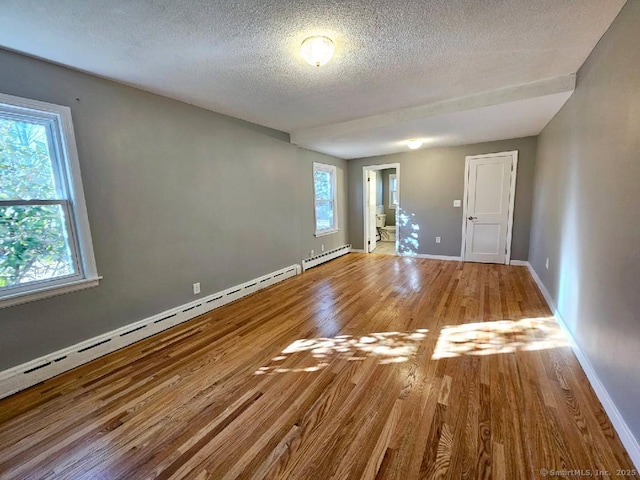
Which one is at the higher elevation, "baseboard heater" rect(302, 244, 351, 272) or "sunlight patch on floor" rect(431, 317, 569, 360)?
"baseboard heater" rect(302, 244, 351, 272)

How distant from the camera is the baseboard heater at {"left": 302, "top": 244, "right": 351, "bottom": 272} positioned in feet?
16.6

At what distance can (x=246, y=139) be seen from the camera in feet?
12.1

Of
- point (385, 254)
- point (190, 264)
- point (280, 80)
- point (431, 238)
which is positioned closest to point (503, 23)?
point (280, 80)

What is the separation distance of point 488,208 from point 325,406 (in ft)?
15.8

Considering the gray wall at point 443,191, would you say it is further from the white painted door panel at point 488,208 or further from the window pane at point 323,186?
the window pane at point 323,186

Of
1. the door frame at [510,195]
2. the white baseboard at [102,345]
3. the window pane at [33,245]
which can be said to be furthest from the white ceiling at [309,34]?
the white baseboard at [102,345]

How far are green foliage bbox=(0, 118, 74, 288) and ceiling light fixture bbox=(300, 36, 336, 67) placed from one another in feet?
6.73

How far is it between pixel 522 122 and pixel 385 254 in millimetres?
A: 3429

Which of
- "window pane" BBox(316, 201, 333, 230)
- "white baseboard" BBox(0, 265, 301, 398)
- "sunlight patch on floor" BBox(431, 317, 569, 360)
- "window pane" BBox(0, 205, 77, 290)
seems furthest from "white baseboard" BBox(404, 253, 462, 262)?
"window pane" BBox(0, 205, 77, 290)

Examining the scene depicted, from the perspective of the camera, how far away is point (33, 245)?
6.61ft

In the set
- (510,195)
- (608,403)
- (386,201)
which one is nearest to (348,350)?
(608,403)

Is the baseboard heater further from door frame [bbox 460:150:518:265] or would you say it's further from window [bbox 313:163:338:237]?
door frame [bbox 460:150:518:265]

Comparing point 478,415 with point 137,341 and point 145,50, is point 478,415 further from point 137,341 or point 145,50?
point 145,50

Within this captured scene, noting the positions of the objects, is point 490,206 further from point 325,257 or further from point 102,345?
point 102,345
